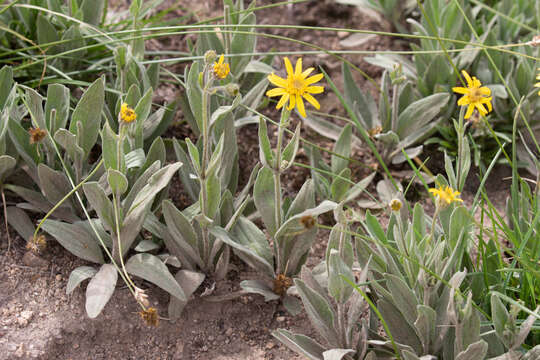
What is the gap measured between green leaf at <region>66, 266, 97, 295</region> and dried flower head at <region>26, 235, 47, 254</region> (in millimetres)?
129

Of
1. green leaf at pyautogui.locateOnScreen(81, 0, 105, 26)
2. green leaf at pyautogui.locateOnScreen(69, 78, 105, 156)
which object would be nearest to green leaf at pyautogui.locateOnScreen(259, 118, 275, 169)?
green leaf at pyautogui.locateOnScreen(69, 78, 105, 156)

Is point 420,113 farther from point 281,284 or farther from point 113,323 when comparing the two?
point 113,323

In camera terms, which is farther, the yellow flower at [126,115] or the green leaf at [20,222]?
the green leaf at [20,222]

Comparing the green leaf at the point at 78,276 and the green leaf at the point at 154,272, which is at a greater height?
the green leaf at the point at 154,272

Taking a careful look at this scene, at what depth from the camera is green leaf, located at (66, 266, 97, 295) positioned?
73.7 inches

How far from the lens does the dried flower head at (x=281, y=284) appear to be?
6.60 ft

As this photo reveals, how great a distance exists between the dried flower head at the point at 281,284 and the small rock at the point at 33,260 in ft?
2.41

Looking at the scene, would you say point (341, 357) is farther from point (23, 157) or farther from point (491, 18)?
point (491, 18)

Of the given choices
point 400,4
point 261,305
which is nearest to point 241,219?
point 261,305

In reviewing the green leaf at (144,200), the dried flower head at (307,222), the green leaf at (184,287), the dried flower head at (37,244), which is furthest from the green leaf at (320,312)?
the dried flower head at (37,244)

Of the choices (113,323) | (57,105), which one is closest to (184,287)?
(113,323)

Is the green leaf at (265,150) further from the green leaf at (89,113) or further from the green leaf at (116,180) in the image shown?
the green leaf at (89,113)

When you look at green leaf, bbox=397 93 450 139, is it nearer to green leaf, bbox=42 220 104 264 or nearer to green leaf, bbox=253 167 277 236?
green leaf, bbox=253 167 277 236

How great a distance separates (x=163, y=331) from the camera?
1.97 meters
